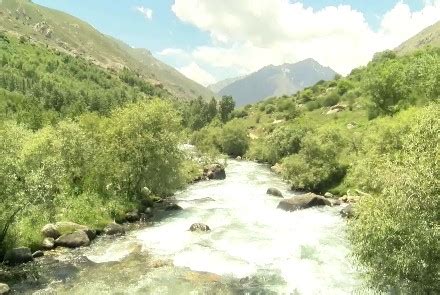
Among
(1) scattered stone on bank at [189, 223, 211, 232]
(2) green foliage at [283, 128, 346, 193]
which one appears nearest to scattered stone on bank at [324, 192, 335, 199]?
(2) green foliage at [283, 128, 346, 193]

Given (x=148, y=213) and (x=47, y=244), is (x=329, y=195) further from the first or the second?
(x=47, y=244)

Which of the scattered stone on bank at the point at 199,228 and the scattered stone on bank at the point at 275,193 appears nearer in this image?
the scattered stone on bank at the point at 199,228

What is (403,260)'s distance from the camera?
24516 mm

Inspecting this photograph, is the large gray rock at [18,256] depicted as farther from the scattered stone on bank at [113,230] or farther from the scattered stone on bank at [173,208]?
the scattered stone on bank at [173,208]

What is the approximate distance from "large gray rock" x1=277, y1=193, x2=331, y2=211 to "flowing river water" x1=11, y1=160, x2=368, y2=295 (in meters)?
1.47

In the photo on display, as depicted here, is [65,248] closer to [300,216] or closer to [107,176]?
[107,176]

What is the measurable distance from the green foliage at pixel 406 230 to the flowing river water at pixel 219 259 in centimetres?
903

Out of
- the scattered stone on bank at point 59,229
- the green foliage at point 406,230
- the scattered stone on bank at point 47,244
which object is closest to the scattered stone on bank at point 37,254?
the scattered stone on bank at point 47,244

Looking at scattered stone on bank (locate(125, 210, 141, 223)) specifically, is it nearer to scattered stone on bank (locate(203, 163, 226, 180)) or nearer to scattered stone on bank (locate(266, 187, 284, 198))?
scattered stone on bank (locate(266, 187, 284, 198))

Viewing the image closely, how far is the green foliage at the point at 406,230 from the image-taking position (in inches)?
957

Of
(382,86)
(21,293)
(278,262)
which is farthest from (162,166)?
(382,86)

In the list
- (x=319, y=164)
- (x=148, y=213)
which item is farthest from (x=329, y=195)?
(x=148, y=213)

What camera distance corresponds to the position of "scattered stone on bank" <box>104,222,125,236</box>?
169ft

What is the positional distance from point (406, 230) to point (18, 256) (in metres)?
33.2
